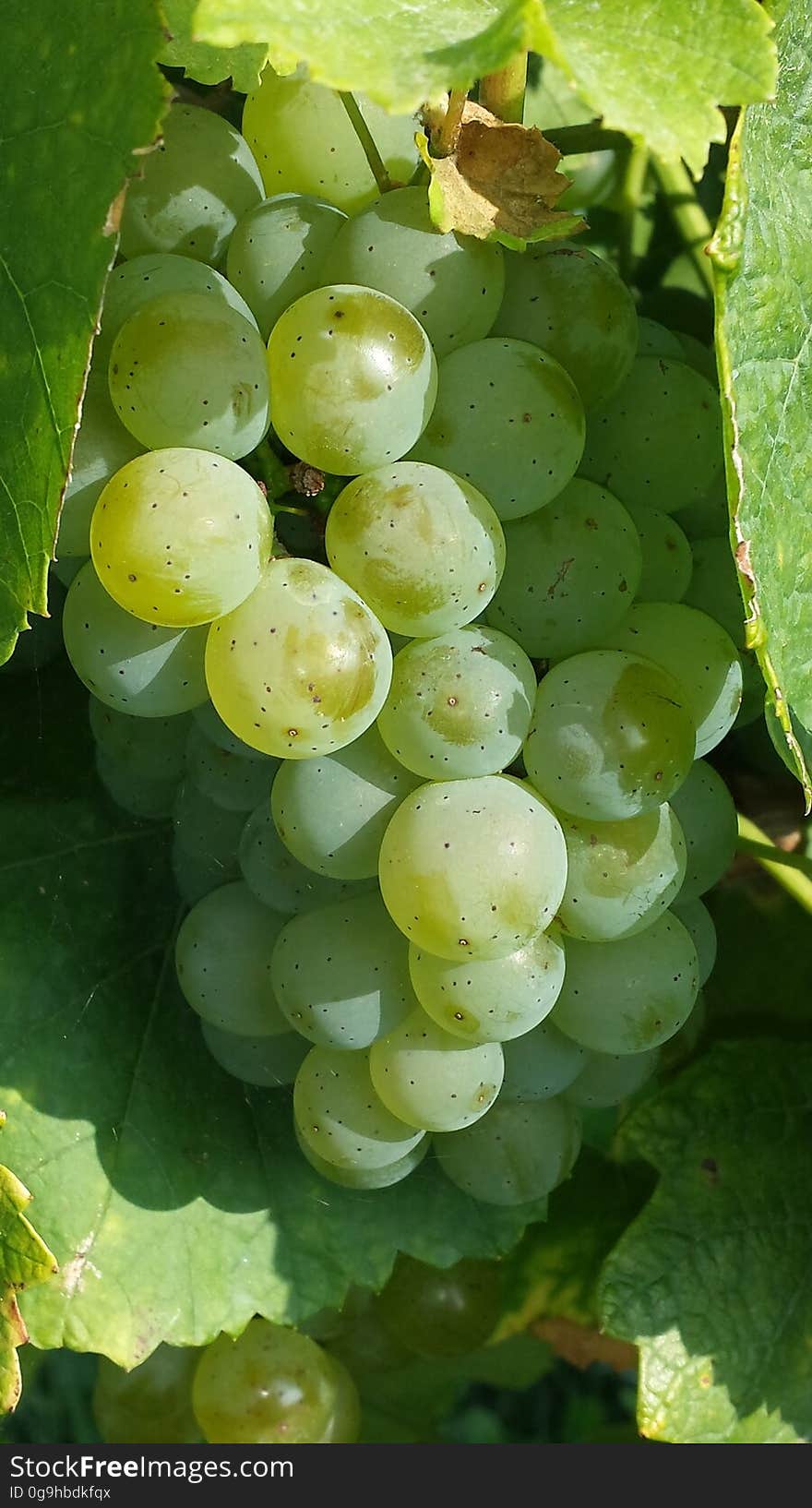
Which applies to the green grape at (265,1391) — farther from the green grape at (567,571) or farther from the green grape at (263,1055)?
the green grape at (567,571)

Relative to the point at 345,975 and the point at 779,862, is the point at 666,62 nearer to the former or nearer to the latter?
the point at 345,975

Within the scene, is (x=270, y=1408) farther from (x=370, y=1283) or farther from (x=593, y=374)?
(x=593, y=374)

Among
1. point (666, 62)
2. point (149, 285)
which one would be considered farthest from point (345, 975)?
point (666, 62)

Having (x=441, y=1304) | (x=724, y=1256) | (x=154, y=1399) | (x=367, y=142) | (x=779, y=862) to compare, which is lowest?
(x=154, y=1399)

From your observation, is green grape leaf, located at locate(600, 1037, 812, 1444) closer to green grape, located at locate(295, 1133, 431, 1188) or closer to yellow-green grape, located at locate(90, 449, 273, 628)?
green grape, located at locate(295, 1133, 431, 1188)

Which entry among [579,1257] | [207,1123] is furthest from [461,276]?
[579,1257]
